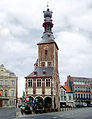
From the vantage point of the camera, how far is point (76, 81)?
8512 centimetres

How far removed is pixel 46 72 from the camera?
182ft

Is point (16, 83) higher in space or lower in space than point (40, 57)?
lower

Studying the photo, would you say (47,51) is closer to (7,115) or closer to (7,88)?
(7,88)

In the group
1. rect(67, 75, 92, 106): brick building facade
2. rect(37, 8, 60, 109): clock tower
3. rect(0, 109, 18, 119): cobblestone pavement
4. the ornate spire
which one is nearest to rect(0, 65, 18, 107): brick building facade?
rect(37, 8, 60, 109): clock tower

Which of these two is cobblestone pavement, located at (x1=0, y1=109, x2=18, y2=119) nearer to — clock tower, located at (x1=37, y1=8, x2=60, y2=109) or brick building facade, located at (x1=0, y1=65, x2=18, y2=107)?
clock tower, located at (x1=37, y1=8, x2=60, y2=109)

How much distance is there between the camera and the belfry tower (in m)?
53.0

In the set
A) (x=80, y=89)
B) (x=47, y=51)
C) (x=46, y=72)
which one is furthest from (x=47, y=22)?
(x=80, y=89)

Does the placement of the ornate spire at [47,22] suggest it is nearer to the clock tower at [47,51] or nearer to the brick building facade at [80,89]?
the clock tower at [47,51]

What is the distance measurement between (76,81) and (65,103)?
11271mm

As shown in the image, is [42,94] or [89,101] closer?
[42,94]

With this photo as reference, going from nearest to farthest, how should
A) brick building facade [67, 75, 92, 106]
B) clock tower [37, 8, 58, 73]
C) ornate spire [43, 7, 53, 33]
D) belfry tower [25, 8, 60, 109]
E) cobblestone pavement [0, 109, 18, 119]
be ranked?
cobblestone pavement [0, 109, 18, 119]
belfry tower [25, 8, 60, 109]
clock tower [37, 8, 58, 73]
ornate spire [43, 7, 53, 33]
brick building facade [67, 75, 92, 106]

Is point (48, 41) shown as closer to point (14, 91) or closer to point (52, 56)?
point (52, 56)

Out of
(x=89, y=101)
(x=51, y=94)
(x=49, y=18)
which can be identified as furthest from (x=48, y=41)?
(x=89, y=101)

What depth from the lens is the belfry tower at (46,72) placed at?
174 feet
